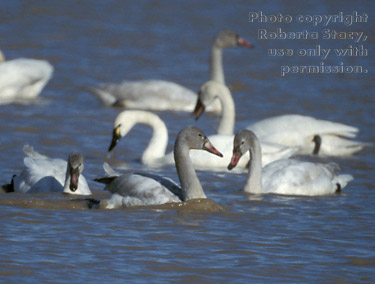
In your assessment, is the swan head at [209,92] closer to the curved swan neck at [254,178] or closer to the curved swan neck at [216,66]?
the curved swan neck at [216,66]

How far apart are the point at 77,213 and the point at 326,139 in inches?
196

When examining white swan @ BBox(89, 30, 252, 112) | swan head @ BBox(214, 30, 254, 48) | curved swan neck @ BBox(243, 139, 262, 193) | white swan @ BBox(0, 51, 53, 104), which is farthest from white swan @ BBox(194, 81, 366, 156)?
swan head @ BBox(214, 30, 254, 48)

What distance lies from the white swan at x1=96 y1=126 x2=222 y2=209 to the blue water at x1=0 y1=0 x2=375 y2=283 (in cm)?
18

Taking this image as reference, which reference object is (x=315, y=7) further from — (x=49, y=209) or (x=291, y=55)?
(x=49, y=209)

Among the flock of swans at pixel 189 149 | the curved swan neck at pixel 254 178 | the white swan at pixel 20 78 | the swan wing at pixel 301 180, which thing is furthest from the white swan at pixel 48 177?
the white swan at pixel 20 78

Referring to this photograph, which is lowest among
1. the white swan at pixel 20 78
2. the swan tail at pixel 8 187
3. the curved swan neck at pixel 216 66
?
the swan tail at pixel 8 187

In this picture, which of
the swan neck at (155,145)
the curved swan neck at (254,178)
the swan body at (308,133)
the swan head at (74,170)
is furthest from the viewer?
the swan body at (308,133)

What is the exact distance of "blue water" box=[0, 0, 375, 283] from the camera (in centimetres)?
682

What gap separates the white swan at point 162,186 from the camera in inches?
334

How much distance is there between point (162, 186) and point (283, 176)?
163 centimetres

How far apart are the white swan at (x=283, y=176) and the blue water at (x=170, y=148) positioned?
0.15m

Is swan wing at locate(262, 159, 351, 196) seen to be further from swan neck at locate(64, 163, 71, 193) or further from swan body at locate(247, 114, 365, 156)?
swan body at locate(247, 114, 365, 156)

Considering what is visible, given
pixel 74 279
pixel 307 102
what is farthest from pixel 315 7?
pixel 74 279

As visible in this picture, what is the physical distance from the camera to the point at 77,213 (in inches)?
325
